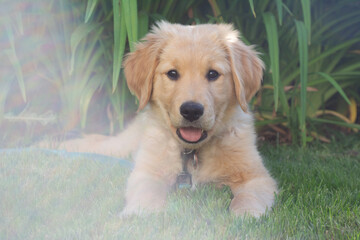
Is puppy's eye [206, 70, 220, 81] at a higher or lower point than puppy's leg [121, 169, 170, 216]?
higher

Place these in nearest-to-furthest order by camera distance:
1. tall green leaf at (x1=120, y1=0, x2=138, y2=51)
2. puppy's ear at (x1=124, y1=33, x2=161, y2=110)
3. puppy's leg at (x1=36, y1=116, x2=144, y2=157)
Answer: puppy's ear at (x1=124, y1=33, x2=161, y2=110)
tall green leaf at (x1=120, y1=0, x2=138, y2=51)
puppy's leg at (x1=36, y1=116, x2=144, y2=157)

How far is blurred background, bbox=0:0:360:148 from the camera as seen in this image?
11.6 feet

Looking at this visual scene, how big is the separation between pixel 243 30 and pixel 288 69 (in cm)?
57

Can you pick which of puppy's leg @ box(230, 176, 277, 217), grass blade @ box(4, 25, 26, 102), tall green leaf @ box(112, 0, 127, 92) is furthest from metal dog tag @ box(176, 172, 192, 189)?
grass blade @ box(4, 25, 26, 102)

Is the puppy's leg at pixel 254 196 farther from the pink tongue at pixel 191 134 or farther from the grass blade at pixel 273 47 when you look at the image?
the grass blade at pixel 273 47

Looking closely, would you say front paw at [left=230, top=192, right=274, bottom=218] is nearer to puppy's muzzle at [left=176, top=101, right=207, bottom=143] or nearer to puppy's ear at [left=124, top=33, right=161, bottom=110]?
puppy's muzzle at [left=176, top=101, right=207, bottom=143]

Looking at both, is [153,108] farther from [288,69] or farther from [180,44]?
[288,69]

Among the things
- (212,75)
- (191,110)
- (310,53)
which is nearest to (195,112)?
(191,110)

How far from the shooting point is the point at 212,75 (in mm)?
2383

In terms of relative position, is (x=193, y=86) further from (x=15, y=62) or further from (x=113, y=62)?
(x=15, y=62)

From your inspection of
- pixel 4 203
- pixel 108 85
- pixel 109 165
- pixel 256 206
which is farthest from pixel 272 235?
pixel 108 85

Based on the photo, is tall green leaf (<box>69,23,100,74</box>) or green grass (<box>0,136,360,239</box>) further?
tall green leaf (<box>69,23,100,74</box>)

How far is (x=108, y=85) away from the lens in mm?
3785

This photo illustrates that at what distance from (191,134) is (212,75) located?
0.37 metres
